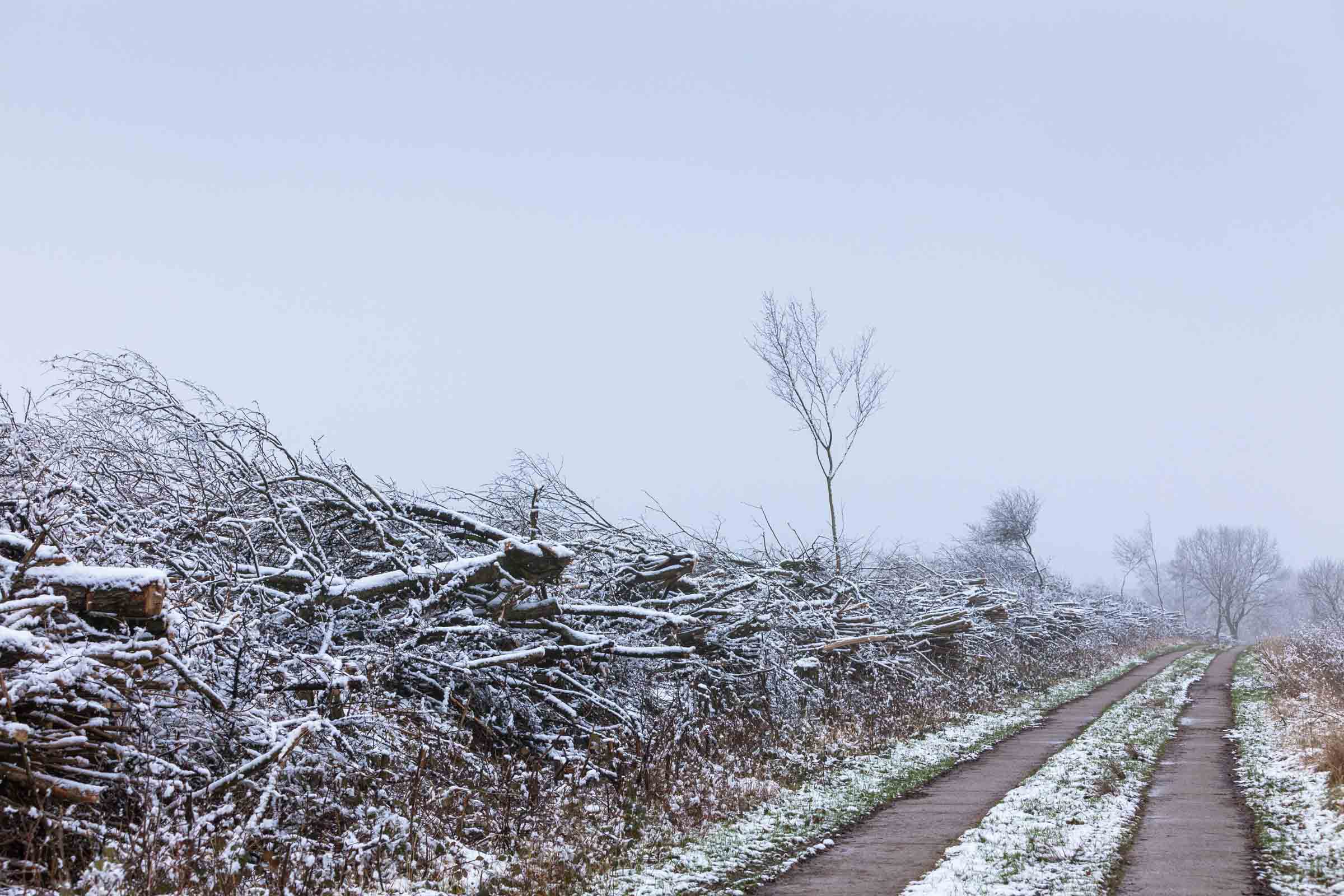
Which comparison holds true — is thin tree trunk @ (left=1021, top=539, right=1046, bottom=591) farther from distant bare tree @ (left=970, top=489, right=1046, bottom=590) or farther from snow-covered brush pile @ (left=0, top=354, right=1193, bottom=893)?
snow-covered brush pile @ (left=0, top=354, right=1193, bottom=893)

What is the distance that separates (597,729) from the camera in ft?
Result: 29.4

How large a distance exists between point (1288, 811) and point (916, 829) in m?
3.15

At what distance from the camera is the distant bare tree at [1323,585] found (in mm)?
66250

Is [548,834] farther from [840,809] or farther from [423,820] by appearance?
[840,809]

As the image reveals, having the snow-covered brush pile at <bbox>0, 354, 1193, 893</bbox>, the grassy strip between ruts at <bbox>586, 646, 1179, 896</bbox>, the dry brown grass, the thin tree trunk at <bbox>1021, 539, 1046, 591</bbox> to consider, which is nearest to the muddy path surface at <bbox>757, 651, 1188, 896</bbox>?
the grassy strip between ruts at <bbox>586, 646, 1179, 896</bbox>

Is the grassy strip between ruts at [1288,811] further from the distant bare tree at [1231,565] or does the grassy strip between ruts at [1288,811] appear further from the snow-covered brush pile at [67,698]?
the distant bare tree at [1231,565]

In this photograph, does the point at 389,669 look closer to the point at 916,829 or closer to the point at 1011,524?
the point at 916,829

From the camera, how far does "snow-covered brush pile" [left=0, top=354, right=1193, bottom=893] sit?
556cm

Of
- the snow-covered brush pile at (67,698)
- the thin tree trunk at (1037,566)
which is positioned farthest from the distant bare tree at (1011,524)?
the snow-covered brush pile at (67,698)

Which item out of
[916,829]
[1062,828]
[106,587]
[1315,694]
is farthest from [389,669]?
[1315,694]

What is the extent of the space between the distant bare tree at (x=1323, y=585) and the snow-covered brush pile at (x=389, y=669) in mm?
56063

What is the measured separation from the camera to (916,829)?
7.90m

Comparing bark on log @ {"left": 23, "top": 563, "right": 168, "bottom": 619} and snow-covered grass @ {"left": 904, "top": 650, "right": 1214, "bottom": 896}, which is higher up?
bark on log @ {"left": 23, "top": 563, "right": 168, "bottom": 619}

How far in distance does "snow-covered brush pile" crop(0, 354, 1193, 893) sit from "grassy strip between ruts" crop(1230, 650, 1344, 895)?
13.3 feet
